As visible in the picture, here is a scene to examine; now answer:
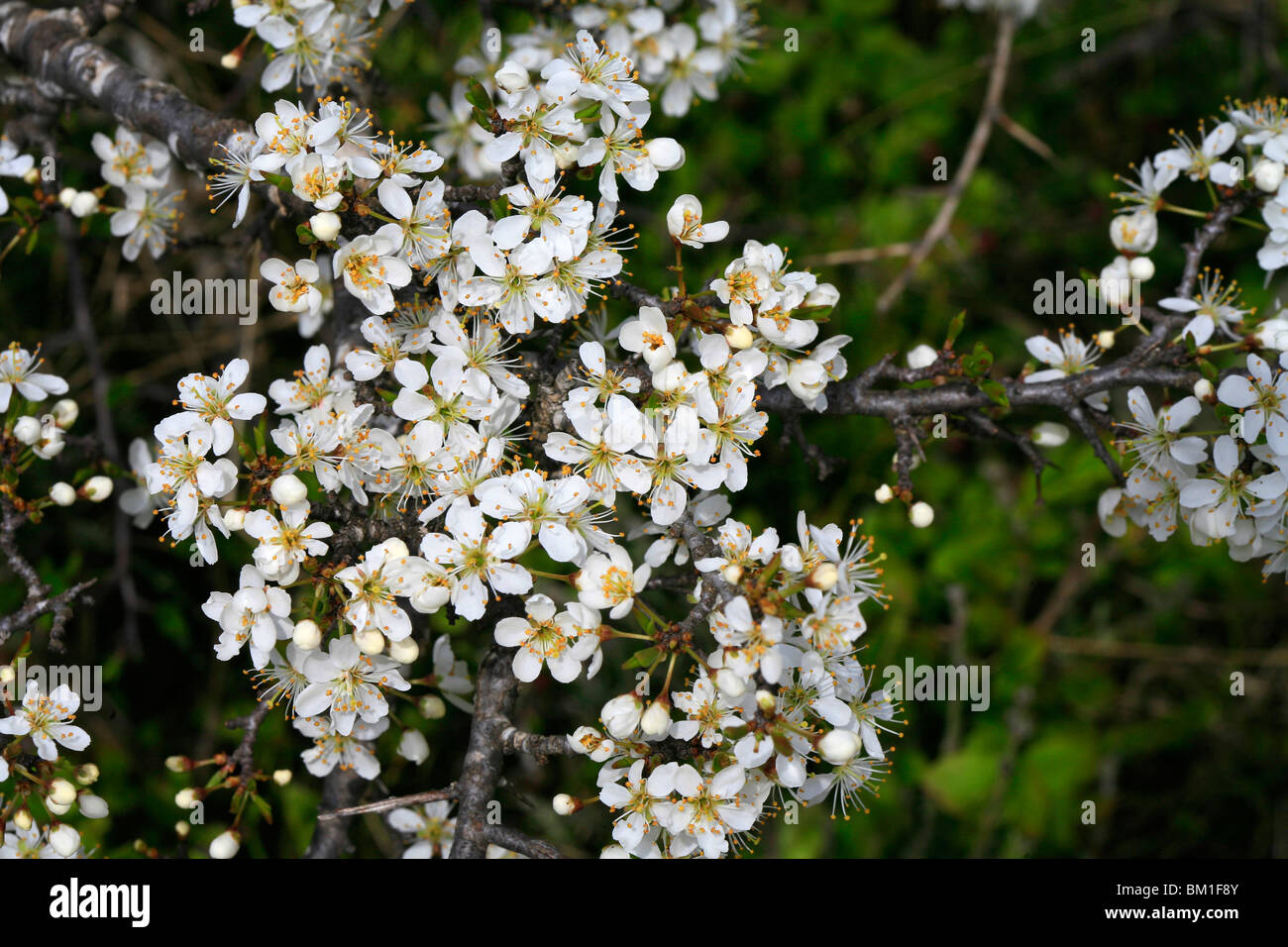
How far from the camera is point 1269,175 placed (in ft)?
8.22

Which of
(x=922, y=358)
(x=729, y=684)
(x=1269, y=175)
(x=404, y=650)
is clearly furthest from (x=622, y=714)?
(x=1269, y=175)

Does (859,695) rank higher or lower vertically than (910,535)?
lower

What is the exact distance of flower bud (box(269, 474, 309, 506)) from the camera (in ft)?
6.55

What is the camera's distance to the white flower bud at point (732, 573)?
1931 mm

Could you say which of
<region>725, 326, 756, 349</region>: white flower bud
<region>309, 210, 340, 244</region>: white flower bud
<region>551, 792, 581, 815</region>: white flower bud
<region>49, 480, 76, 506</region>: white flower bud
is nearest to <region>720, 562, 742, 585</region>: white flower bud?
<region>725, 326, 756, 349</region>: white flower bud

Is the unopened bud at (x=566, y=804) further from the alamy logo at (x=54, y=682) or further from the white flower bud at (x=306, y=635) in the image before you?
the alamy logo at (x=54, y=682)

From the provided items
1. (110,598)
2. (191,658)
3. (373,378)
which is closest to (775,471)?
(373,378)

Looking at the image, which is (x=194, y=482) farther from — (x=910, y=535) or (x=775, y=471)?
(x=910, y=535)

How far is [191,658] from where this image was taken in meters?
4.04

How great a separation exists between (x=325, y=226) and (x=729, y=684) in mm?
1319

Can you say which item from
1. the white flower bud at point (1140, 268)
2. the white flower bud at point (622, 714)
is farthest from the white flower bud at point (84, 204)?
the white flower bud at point (1140, 268)

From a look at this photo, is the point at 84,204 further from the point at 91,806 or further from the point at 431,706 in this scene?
the point at 431,706

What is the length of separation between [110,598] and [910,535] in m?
3.72
